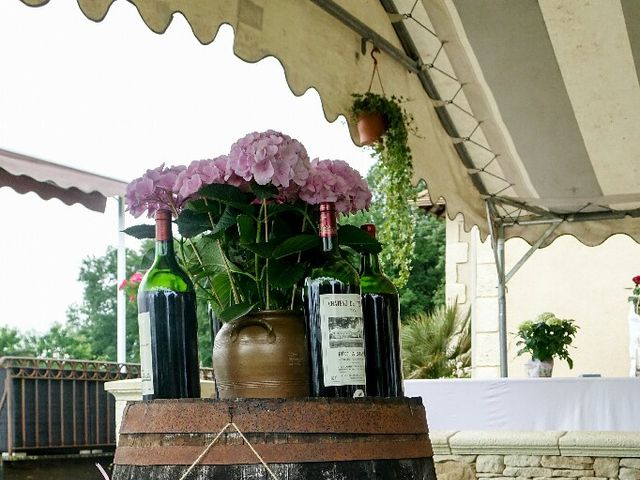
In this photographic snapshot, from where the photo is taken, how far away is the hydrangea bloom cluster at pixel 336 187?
53.0 inches

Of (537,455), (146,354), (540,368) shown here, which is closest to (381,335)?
(146,354)

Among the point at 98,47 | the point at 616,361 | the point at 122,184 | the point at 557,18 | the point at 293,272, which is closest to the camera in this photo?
the point at 293,272

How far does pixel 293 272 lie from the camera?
1.31 metres

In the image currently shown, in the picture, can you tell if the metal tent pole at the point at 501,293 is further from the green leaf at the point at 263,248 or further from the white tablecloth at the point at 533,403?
the green leaf at the point at 263,248

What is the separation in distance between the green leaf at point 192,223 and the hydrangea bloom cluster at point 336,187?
0.48 ft

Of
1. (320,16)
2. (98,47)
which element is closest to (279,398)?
(320,16)

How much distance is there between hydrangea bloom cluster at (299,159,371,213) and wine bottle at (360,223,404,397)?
11 centimetres

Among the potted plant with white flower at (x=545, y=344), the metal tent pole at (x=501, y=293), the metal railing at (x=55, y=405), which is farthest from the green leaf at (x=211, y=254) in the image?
the metal tent pole at (x=501, y=293)

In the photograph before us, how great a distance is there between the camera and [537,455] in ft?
12.7

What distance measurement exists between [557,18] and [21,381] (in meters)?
3.33

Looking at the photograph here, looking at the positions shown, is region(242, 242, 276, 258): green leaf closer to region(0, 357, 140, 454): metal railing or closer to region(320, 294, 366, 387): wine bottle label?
region(320, 294, 366, 387): wine bottle label

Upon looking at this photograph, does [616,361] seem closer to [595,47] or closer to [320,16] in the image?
[595,47]

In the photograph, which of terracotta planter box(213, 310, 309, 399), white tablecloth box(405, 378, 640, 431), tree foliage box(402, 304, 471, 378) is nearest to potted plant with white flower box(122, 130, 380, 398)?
terracotta planter box(213, 310, 309, 399)

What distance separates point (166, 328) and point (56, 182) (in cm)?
411
